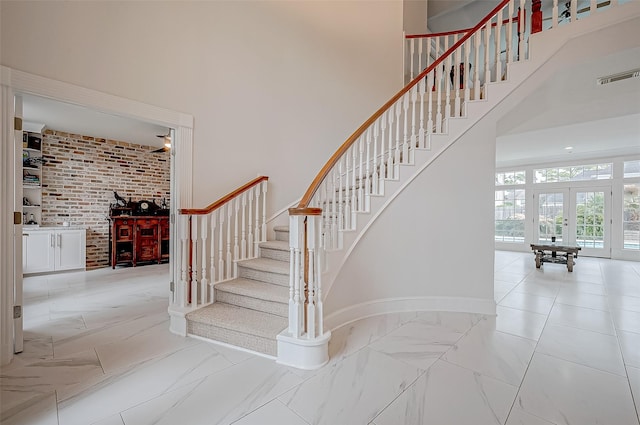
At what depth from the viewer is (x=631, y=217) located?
656cm

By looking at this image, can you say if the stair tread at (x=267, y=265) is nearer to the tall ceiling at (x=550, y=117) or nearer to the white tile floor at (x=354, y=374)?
the white tile floor at (x=354, y=374)

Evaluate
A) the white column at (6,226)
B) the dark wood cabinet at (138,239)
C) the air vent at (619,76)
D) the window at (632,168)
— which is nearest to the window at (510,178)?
the window at (632,168)

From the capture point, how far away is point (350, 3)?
4.14 meters

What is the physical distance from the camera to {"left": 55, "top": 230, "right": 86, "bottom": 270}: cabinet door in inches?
184

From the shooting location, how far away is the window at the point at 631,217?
21.3ft

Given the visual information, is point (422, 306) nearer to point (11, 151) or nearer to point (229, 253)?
point (229, 253)

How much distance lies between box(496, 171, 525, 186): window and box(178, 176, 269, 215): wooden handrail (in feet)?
26.4

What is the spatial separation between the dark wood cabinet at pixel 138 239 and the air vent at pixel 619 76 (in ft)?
22.5

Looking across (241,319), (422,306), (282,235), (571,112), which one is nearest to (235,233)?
(282,235)

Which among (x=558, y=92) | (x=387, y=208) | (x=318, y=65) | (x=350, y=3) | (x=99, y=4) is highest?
(x=350, y=3)

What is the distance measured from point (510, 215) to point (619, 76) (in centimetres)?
628

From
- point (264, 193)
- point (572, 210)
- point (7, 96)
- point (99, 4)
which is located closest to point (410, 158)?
point (264, 193)

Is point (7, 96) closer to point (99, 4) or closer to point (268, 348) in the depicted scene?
point (99, 4)

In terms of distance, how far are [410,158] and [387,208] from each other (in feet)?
2.01
